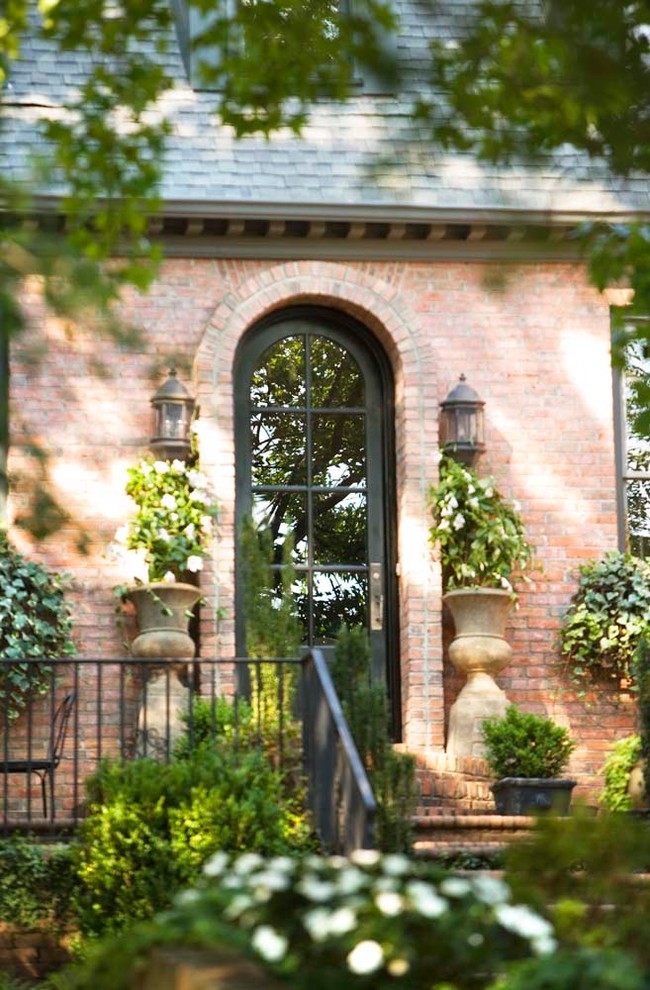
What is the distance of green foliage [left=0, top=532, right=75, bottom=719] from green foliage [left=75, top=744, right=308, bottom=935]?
2.31 meters

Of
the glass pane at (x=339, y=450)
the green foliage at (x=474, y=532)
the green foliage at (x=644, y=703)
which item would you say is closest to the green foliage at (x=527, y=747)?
the green foliage at (x=644, y=703)

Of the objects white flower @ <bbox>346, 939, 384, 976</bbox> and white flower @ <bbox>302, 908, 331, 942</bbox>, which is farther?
white flower @ <bbox>302, 908, 331, 942</bbox>

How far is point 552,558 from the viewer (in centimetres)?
1229

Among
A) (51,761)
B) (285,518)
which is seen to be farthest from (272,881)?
(285,518)

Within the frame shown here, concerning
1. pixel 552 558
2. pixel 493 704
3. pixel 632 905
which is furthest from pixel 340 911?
pixel 552 558

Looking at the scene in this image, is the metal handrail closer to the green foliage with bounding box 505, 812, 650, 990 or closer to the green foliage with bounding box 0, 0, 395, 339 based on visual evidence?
the green foliage with bounding box 505, 812, 650, 990

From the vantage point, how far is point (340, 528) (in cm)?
1266

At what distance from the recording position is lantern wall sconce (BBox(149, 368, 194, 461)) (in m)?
11.8

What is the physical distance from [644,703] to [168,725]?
101 inches

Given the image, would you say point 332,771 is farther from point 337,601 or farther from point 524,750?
point 337,601

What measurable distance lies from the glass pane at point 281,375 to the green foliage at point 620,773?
3305 mm

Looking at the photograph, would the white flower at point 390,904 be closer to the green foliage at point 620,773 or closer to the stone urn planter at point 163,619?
the green foliage at point 620,773

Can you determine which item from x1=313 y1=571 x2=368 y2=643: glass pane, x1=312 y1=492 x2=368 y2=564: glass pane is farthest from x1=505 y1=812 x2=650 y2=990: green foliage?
x1=312 y1=492 x2=368 y2=564: glass pane

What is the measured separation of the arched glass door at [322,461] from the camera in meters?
12.4
